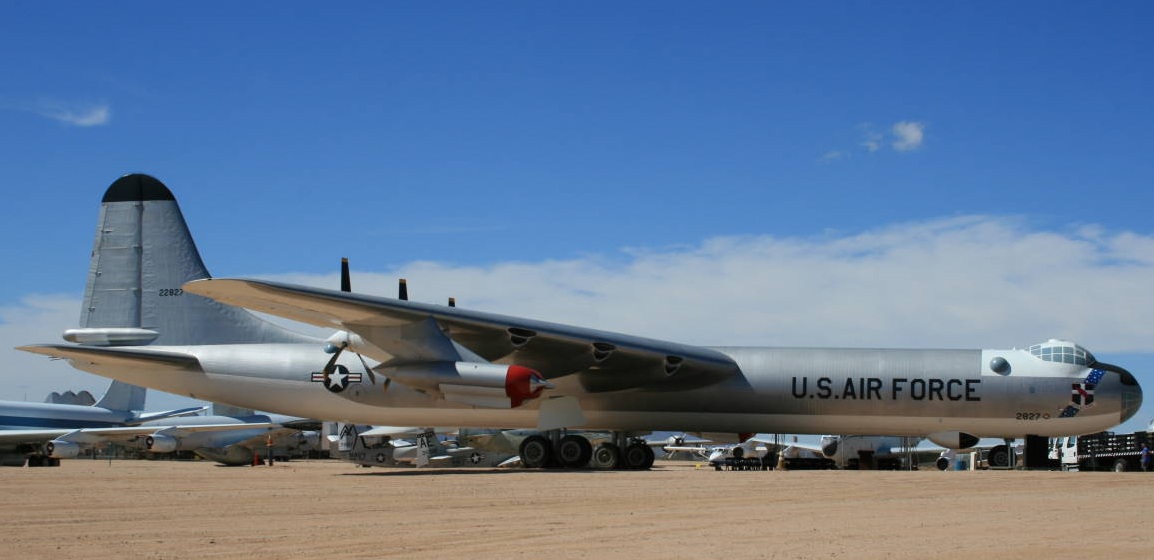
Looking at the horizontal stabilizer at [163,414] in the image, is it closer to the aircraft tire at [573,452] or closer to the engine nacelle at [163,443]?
the engine nacelle at [163,443]

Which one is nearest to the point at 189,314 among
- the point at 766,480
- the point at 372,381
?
the point at 372,381

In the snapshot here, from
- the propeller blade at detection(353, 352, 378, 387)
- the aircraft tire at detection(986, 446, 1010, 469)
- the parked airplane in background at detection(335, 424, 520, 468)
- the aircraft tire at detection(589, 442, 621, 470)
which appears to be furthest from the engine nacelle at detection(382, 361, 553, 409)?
the parked airplane in background at detection(335, 424, 520, 468)

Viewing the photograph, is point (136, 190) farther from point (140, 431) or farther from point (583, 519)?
point (583, 519)

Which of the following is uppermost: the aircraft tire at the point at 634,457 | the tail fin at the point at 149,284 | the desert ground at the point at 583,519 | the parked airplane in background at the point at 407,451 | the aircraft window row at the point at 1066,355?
the tail fin at the point at 149,284

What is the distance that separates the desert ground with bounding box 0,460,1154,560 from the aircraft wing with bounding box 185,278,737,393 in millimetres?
4266

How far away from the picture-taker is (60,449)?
4188 cm

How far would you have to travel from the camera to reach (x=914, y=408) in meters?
A: 26.7

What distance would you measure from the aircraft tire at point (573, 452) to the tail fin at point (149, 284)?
8017 millimetres

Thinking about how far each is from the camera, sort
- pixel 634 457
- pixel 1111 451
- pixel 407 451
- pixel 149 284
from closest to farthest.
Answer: pixel 634 457
pixel 149 284
pixel 1111 451
pixel 407 451

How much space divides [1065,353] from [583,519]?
746 inches

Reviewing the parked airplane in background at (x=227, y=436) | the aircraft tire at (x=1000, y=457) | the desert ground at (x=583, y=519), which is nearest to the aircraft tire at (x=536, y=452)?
the desert ground at (x=583, y=519)

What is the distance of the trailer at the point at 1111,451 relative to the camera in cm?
3525

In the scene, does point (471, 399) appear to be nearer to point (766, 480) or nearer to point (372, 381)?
point (372, 381)

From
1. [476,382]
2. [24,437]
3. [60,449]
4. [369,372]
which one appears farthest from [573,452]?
[24,437]
